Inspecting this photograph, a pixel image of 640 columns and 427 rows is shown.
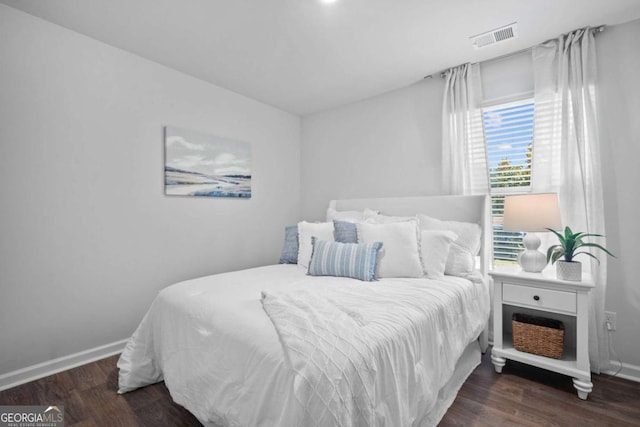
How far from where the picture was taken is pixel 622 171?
2137 millimetres

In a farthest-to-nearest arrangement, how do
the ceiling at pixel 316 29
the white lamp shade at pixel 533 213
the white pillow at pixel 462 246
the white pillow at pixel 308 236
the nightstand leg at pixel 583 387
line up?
the white pillow at pixel 308 236
the white pillow at pixel 462 246
the white lamp shade at pixel 533 213
the ceiling at pixel 316 29
the nightstand leg at pixel 583 387

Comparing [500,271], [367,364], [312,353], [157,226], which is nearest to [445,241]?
[500,271]

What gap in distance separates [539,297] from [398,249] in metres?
1.00

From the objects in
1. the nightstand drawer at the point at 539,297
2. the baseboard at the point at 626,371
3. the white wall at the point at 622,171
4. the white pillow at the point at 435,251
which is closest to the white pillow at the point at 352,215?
the white pillow at the point at 435,251

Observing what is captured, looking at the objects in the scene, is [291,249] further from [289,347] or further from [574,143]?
[574,143]

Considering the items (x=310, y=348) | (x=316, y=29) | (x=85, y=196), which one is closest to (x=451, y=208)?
(x=316, y=29)

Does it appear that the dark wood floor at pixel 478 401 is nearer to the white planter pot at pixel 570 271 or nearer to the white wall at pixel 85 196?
the white wall at pixel 85 196

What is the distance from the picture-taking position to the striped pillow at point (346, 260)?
221cm

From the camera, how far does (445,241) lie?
7.59 feet

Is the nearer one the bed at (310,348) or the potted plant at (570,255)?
the bed at (310,348)

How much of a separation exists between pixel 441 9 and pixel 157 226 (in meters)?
2.80

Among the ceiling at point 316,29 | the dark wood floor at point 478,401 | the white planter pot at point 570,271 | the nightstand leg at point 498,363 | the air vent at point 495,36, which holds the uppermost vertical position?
the ceiling at point 316,29

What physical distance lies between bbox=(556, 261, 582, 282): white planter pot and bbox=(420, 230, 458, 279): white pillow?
0.69 meters

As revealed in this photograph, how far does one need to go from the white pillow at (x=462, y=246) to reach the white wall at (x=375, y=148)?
53cm
